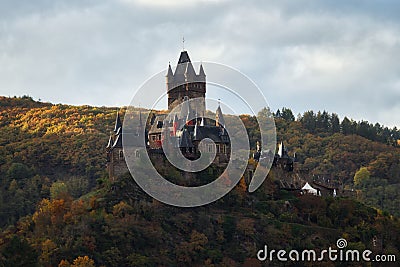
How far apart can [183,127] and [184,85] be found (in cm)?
678

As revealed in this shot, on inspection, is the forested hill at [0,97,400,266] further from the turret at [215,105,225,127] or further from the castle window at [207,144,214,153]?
the turret at [215,105,225,127]

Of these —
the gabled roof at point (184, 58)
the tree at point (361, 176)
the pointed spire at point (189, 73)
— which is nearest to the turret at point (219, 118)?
the pointed spire at point (189, 73)

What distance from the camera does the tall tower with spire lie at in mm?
76250

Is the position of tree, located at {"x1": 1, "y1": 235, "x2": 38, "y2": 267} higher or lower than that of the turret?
lower

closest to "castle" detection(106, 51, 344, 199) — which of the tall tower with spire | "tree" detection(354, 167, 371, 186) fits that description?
the tall tower with spire

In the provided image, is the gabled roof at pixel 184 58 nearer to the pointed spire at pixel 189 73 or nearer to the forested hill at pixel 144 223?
the pointed spire at pixel 189 73

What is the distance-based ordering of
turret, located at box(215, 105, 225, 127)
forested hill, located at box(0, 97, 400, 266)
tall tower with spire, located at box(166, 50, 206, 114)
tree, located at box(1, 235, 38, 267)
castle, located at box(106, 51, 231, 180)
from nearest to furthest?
tree, located at box(1, 235, 38, 267), forested hill, located at box(0, 97, 400, 266), castle, located at box(106, 51, 231, 180), turret, located at box(215, 105, 225, 127), tall tower with spire, located at box(166, 50, 206, 114)

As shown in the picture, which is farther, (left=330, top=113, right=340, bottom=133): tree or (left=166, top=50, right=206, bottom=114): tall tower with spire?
(left=330, top=113, right=340, bottom=133): tree

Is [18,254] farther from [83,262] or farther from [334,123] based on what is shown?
[334,123]

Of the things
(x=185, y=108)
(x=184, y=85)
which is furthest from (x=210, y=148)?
(x=184, y=85)

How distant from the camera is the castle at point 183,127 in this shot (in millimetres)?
68625

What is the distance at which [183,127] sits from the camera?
232ft

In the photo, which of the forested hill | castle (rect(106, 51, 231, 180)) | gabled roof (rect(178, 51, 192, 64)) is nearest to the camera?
the forested hill

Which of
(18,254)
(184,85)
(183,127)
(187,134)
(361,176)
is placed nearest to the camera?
(18,254)
